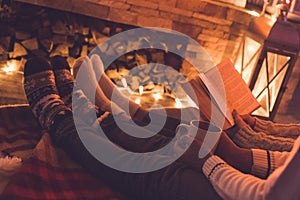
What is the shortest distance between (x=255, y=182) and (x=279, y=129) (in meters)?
0.53

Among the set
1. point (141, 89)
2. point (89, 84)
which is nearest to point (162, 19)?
point (141, 89)

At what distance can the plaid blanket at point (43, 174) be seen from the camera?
0.89m

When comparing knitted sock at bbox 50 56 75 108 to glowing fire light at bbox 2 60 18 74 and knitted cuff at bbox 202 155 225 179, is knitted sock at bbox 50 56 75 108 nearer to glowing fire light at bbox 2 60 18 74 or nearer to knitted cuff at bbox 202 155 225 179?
knitted cuff at bbox 202 155 225 179

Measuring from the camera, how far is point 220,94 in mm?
1353

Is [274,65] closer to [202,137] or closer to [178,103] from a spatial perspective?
[178,103]

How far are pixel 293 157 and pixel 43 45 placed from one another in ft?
6.13

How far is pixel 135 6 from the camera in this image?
2166mm

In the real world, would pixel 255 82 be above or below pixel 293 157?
below

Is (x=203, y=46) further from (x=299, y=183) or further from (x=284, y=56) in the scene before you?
(x=299, y=183)

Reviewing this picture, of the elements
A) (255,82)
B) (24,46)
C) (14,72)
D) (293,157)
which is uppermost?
(293,157)

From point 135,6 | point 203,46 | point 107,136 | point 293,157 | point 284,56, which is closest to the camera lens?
point 293,157

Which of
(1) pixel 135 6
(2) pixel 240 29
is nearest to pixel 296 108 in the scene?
(2) pixel 240 29

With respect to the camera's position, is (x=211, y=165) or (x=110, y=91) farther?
(x=110, y=91)

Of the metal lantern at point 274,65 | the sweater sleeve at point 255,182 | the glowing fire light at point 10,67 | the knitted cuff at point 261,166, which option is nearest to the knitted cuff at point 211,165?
the sweater sleeve at point 255,182
